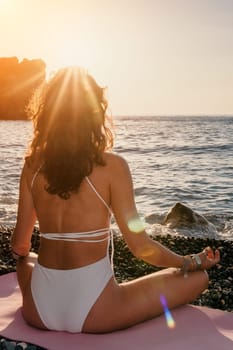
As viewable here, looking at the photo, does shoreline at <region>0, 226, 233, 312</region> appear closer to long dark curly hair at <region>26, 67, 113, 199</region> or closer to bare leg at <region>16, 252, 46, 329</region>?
bare leg at <region>16, 252, 46, 329</region>

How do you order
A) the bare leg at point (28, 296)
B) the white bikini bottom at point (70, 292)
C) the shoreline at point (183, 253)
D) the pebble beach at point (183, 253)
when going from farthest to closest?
the shoreline at point (183, 253) → the pebble beach at point (183, 253) → the bare leg at point (28, 296) → the white bikini bottom at point (70, 292)

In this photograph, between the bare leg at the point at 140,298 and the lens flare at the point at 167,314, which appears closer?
the bare leg at the point at 140,298

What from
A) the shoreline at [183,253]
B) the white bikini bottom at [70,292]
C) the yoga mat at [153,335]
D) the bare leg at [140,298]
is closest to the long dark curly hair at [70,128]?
the white bikini bottom at [70,292]

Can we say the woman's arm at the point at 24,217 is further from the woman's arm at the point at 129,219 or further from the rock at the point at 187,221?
the rock at the point at 187,221

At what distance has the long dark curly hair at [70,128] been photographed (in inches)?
146

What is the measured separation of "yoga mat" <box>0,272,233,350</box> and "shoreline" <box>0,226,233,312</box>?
4.92ft

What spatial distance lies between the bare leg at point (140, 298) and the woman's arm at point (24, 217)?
820 mm

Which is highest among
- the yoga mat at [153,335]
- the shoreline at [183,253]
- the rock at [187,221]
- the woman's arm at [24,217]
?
the woman's arm at [24,217]

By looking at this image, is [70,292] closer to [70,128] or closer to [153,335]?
[153,335]

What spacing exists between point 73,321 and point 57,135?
1311 mm

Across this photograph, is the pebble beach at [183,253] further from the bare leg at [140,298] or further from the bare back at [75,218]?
the bare back at [75,218]

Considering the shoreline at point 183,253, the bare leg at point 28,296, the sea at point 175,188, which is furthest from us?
the sea at point 175,188

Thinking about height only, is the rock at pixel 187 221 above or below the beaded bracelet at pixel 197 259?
below

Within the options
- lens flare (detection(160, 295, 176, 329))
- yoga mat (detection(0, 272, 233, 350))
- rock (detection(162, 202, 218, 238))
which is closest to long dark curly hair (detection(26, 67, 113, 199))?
yoga mat (detection(0, 272, 233, 350))
